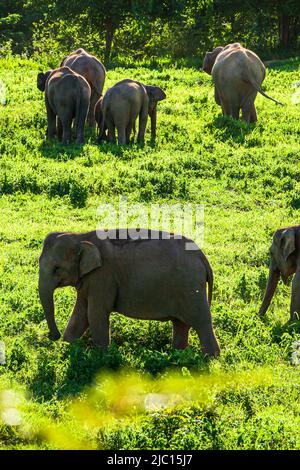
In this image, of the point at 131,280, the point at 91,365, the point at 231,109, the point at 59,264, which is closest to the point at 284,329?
the point at 131,280

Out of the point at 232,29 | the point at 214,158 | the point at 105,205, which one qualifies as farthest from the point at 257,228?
the point at 232,29

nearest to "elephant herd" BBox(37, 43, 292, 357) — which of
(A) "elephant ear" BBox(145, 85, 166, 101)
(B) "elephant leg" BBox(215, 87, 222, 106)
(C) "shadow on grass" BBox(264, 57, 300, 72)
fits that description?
(A) "elephant ear" BBox(145, 85, 166, 101)

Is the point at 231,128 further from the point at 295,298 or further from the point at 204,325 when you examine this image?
the point at 204,325

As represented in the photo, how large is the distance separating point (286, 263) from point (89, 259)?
202 cm

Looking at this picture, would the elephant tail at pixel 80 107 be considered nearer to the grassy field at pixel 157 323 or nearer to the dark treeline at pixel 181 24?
the grassy field at pixel 157 323

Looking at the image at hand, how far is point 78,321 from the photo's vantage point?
9.20 m

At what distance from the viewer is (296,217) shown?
45.2 feet

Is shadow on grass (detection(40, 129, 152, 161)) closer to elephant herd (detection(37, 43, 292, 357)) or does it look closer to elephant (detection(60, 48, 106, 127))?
elephant (detection(60, 48, 106, 127))

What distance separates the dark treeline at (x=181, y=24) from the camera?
100ft

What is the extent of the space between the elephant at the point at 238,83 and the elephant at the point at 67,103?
318cm

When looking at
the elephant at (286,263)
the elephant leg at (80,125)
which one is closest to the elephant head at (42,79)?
the elephant leg at (80,125)

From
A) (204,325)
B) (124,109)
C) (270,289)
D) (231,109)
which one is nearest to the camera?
(204,325)
